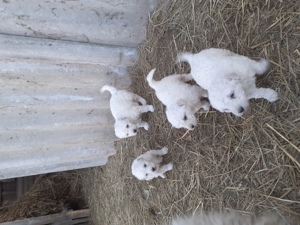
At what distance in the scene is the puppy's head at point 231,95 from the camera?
175 centimetres

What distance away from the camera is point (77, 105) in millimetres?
2908

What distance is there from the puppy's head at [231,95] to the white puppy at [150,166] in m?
1.01

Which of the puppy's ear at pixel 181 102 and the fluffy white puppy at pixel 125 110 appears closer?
the puppy's ear at pixel 181 102

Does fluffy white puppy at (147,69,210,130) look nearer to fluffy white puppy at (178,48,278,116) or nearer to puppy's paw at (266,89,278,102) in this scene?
fluffy white puppy at (178,48,278,116)

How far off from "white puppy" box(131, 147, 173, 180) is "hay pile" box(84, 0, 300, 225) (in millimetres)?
79

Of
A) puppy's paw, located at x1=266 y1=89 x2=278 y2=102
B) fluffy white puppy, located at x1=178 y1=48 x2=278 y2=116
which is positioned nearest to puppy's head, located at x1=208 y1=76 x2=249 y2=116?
fluffy white puppy, located at x1=178 y1=48 x2=278 y2=116

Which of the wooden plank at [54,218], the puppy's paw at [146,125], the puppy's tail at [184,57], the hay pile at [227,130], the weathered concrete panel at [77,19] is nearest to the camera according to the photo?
the hay pile at [227,130]

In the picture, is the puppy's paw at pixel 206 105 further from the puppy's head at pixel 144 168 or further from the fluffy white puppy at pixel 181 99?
the puppy's head at pixel 144 168

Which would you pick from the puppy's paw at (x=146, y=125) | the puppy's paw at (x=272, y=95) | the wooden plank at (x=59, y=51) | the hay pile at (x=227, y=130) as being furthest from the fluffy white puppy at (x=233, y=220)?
the wooden plank at (x=59, y=51)

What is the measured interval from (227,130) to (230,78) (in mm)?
603

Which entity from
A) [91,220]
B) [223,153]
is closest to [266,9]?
[223,153]

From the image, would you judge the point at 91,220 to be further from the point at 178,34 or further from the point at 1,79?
the point at 178,34

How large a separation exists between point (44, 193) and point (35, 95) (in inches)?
93.5

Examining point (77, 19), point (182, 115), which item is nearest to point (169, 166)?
point (182, 115)
